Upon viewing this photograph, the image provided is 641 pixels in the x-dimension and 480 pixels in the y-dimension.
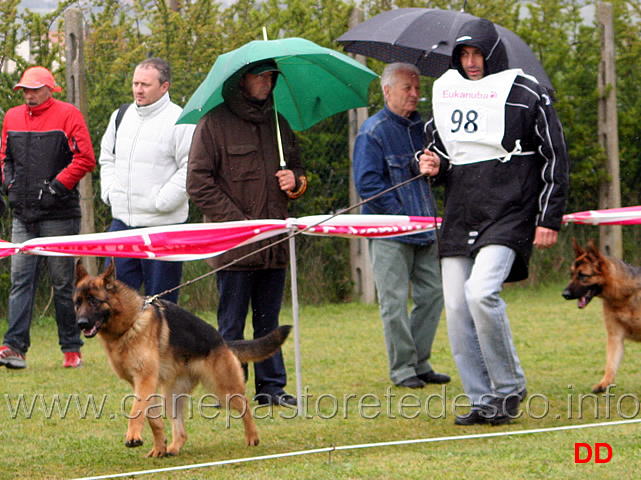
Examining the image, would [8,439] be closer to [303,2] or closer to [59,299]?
[59,299]

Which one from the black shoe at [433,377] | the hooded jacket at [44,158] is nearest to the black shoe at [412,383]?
the black shoe at [433,377]

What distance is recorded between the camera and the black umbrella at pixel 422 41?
7.13 metres

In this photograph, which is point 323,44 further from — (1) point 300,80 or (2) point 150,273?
(2) point 150,273

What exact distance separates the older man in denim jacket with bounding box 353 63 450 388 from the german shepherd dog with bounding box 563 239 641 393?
3.43 feet

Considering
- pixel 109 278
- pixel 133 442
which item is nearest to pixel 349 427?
pixel 133 442

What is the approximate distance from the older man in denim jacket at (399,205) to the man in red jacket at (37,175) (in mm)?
2376

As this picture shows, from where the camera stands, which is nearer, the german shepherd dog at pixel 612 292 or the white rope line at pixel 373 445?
the white rope line at pixel 373 445

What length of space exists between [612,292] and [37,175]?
449 centimetres

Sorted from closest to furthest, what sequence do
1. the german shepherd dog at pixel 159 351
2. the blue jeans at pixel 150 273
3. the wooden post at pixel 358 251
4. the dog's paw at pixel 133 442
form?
the dog's paw at pixel 133 442
the german shepherd dog at pixel 159 351
the blue jeans at pixel 150 273
the wooden post at pixel 358 251

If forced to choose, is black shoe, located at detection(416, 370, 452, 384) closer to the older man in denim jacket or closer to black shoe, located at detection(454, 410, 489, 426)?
the older man in denim jacket

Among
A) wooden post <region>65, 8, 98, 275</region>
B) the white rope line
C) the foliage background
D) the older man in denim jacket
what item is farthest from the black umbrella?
the foliage background

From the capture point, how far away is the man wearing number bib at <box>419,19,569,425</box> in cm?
561

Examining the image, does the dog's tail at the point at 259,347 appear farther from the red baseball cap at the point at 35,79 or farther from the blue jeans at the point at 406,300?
the red baseball cap at the point at 35,79

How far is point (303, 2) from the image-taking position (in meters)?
12.9
